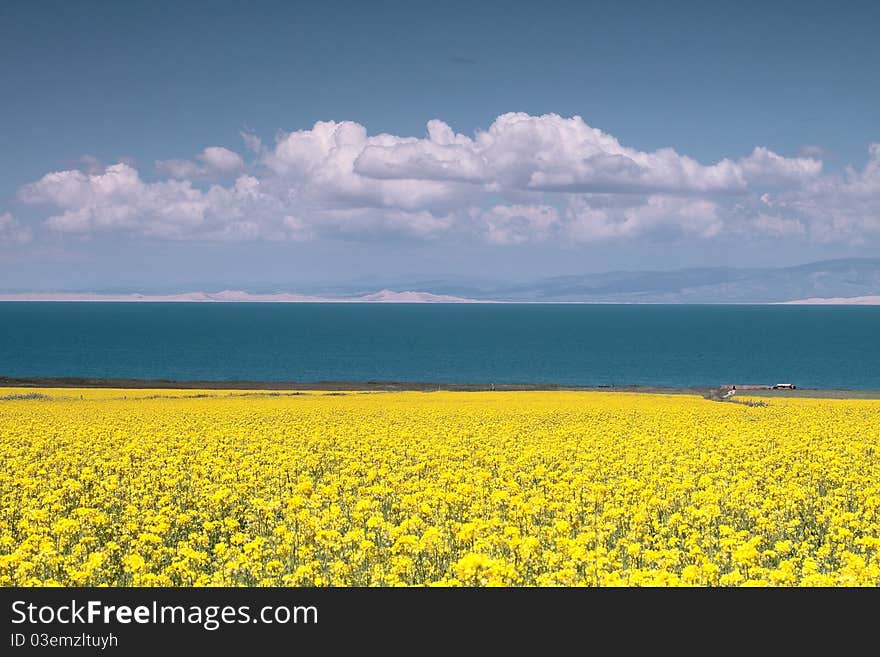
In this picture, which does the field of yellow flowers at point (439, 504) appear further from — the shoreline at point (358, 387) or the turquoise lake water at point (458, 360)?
the turquoise lake water at point (458, 360)

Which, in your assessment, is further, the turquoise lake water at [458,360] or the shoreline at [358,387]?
the turquoise lake water at [458,360]

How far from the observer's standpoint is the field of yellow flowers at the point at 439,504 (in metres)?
11.5

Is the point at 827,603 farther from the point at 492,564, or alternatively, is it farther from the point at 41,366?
the point at 41,366

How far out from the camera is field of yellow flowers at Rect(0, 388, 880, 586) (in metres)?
11.5

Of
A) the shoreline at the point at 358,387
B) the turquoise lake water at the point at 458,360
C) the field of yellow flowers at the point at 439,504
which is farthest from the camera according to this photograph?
the turquoise lake water at the point at 458,360

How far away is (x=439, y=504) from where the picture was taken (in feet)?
50.9

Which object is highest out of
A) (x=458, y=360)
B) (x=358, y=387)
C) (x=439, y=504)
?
(x=458, y=360)

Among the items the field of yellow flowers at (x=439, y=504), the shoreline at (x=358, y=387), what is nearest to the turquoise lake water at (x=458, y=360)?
the shoreline at (x=358, y=387)

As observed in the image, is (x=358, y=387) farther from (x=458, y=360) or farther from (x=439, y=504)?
(x=458, y=360)

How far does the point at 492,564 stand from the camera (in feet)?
32.5

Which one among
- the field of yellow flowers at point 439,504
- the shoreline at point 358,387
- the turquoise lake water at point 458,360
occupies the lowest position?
the field of yellow flowers at point 439,504

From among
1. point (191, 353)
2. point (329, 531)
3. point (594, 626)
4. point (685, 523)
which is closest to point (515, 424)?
point (685, 523)

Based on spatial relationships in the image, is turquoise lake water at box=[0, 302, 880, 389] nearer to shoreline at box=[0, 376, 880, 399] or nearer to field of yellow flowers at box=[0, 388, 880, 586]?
shoreline at box=[0, 376, 880, 399]

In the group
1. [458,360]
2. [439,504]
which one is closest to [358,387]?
[439,504]
